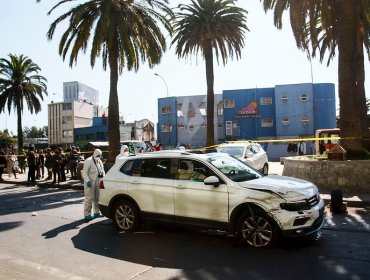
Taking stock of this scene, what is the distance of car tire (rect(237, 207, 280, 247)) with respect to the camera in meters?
5.90

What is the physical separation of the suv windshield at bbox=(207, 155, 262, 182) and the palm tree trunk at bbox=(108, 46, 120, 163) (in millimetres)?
11761

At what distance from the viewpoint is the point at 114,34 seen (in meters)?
18.2

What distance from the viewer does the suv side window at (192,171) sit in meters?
6.70

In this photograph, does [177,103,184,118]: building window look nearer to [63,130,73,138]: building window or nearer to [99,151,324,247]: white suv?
[63,130,73,138]: building window

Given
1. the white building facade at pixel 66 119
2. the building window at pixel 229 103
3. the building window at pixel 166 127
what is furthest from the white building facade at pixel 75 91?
the building window at pixel 229 103

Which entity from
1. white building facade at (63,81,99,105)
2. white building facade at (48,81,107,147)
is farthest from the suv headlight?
white building facade at (63,81,99,105)

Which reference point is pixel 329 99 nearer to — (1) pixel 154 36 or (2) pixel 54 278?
(1) pixel 154 36

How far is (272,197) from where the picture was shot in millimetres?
5902

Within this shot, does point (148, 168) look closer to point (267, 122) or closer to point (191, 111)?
point (267, 122)

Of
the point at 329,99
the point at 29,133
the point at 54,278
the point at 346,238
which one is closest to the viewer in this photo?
the point at 54,278

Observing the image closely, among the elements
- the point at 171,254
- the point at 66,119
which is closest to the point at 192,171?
the point at 171,254

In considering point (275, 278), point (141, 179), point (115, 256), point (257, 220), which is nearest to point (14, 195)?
point (141, 179)

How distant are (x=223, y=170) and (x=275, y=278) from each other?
233cm

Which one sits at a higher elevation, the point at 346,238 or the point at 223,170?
the point at 223,170
